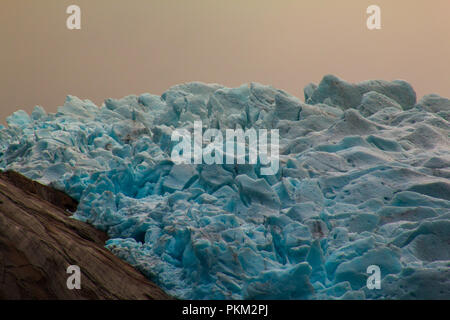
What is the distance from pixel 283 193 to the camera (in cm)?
589

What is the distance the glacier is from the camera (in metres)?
4.66

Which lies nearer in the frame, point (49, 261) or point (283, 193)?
point (49, 261)

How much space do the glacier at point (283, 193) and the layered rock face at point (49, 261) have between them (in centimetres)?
36

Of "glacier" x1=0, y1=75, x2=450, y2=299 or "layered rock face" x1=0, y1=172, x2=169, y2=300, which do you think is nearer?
"layered rock face" x1=0, y1=172, x2=169, y2=300

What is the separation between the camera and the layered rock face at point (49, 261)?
4.18 metres

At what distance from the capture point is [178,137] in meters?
7.52

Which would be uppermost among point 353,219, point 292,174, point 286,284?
point 292,174

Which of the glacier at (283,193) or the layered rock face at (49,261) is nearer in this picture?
the layered rock face at (49,261)

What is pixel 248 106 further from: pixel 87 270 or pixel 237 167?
pixel 87 270

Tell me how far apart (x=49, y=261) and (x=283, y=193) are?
271cm

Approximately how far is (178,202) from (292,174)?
Result: 146cm

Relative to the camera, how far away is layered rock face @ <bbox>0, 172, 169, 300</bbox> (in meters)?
4.18

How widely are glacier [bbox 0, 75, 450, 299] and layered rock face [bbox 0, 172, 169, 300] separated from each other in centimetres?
36

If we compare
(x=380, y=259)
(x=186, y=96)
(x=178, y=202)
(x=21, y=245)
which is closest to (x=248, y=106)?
(x=186, y=96)
